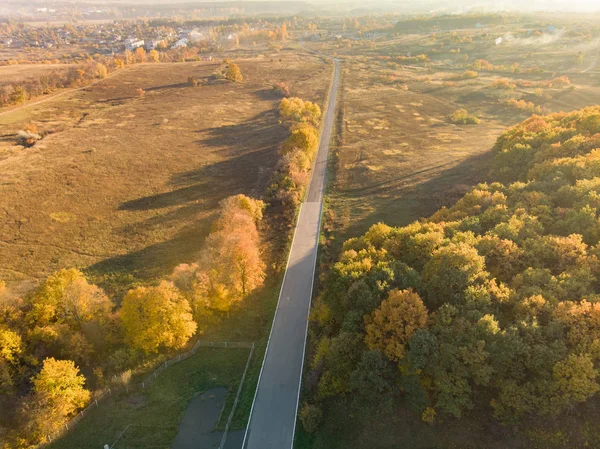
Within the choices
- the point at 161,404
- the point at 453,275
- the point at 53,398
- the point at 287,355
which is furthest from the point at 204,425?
the point at 453,275

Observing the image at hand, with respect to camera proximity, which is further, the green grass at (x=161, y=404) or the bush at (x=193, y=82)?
the bush at (x=193, y=82)

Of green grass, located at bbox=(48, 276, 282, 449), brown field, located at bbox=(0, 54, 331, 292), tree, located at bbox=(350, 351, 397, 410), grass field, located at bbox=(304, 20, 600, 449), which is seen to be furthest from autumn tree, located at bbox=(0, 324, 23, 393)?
tree, located at bbox=(350, 351, 397, 410)

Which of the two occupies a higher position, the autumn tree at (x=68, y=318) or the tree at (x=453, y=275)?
the tree at (x=453, y=275)

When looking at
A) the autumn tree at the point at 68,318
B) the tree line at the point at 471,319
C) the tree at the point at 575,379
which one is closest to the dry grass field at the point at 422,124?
the tree line at the point at 471,319

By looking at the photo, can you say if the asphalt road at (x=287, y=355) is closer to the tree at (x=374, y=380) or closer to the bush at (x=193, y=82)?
the tree at (x=374, y=380)

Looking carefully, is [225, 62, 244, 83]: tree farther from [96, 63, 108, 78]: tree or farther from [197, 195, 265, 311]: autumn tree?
[197, 195, 265, 311]: autumn tree

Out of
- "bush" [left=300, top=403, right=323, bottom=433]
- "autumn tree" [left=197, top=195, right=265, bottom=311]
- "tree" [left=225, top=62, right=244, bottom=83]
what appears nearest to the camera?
"bush" [left=300, top=403, right=323, bottom=433]

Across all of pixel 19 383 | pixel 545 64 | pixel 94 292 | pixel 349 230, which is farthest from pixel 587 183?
pixel 545 64

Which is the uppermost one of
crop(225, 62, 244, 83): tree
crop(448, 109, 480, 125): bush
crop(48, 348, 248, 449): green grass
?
crop(225, 62, 244, 83): tree
